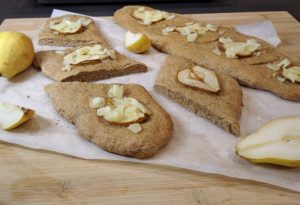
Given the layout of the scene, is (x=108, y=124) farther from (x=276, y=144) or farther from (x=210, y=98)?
(x=276, y=144)

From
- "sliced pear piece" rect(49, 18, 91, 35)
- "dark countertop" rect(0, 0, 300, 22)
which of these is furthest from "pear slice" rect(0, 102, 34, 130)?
"dark countertop" rect(0, 0, 300, 22)

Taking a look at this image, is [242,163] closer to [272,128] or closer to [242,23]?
[272,128]

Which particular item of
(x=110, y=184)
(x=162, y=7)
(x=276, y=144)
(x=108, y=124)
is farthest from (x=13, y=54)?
(x=162, y=7)

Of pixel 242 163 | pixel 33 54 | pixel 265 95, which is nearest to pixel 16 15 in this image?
pixel 33 54

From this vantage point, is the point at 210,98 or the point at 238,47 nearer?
the point at 210,98

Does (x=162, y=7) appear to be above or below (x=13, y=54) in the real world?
below

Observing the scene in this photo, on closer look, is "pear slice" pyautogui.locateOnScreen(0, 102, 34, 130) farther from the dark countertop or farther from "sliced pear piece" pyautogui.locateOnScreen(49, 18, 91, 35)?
the dark countertop

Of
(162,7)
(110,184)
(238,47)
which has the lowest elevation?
(162,7)
